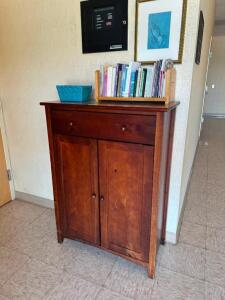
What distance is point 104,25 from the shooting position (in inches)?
59.0

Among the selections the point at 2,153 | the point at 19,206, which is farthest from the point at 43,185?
the point at 2,153

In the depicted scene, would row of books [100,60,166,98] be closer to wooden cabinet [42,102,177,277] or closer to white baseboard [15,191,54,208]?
wooden cabinet [42,102,177,277]

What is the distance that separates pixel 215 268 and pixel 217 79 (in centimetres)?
650

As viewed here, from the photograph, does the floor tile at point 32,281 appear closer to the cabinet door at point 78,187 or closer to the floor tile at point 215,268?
the cabinet door at point 78,187

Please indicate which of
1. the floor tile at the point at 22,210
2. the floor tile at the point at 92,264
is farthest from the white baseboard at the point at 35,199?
the floor tile at the point at 92,264

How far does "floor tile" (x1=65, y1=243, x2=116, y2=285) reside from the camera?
1.47 m

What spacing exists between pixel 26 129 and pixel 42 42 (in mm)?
812

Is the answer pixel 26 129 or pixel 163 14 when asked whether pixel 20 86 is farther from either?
pixel 163 14

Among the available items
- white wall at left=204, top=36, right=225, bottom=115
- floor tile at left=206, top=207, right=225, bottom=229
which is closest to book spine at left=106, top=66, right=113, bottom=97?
floor tile at left=206, top=207, right=225, bottom=229

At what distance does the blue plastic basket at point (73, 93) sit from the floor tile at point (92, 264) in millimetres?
1185

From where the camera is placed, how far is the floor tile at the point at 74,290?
4.33 ft

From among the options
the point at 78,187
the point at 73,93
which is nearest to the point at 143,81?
the point at 73,93

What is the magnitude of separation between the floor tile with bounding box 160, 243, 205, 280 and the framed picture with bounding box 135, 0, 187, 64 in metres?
1.41

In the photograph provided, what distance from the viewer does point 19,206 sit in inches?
90.6
